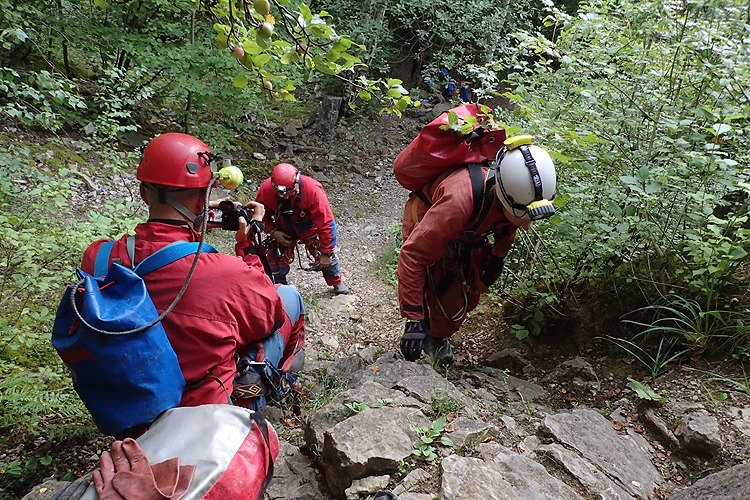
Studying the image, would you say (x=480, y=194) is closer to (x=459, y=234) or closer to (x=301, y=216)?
(x=459, y=234)

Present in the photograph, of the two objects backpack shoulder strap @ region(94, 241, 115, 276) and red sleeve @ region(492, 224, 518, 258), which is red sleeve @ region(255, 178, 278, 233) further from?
backpack shoulder strap @ region(94, 241, 115, 276)

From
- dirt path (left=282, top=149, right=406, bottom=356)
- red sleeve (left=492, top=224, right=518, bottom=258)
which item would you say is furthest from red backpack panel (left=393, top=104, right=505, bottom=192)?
dirt path (left=282, top=149, right=406, bottom=356)

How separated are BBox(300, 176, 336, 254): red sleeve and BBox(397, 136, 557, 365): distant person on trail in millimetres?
1903

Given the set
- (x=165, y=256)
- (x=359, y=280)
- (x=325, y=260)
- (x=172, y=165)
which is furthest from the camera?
(x=359, y=280)

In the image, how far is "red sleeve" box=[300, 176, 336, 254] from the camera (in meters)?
5.96

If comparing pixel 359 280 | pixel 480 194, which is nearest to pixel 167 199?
pixel 480 194

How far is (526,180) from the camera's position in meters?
3.22

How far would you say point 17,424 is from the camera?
3162 millimetres

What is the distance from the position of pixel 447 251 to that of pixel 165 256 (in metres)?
2.61

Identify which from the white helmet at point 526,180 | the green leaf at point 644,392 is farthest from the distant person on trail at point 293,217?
the green leaf at point 644,392

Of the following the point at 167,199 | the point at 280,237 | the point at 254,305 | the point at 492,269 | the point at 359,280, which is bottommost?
the point at 359,280

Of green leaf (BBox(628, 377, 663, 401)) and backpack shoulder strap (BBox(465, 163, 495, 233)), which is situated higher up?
backpack shoulder strap (BBox(465, 163, 495, 233))

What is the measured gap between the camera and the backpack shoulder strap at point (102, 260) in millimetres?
2408

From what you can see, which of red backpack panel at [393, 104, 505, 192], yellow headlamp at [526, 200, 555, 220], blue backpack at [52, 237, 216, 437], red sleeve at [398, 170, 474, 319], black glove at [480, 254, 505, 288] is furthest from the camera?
black glove at [480, 254, 505, 288]
